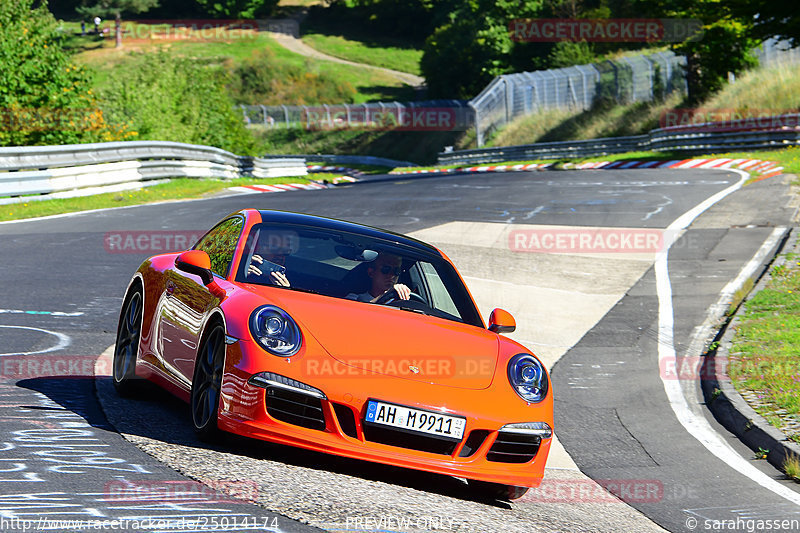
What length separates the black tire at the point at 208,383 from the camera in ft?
18.7

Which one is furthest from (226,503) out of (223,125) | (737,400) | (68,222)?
(223,125)

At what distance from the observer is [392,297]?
6.81 m

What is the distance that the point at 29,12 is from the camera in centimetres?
2742

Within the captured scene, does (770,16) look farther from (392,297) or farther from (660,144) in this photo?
Result: (392,297)

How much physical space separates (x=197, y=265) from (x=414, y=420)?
1779mm

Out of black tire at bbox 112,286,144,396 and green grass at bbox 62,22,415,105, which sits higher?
green grass at bbox 62,22,415,105

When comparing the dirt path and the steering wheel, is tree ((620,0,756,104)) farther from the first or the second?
the dirt path

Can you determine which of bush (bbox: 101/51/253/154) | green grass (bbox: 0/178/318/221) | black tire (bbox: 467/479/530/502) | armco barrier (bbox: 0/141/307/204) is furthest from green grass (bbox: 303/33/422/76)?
black tire (bbox: 467/479/530/502)

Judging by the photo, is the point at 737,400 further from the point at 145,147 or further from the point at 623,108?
the point at 623,108

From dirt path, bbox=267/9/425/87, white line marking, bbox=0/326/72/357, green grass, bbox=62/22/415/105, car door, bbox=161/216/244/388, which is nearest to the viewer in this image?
car door, bbox=161/216/244/388

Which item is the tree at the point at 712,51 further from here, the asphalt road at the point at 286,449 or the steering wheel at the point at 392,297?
the steering wheel at the point at 392,297

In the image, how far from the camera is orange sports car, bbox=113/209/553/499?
5484 millimetres

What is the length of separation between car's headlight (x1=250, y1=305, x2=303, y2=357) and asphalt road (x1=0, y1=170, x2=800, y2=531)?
0.61m

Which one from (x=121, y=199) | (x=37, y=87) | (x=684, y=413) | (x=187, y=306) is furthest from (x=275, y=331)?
(x=37, y=87)
